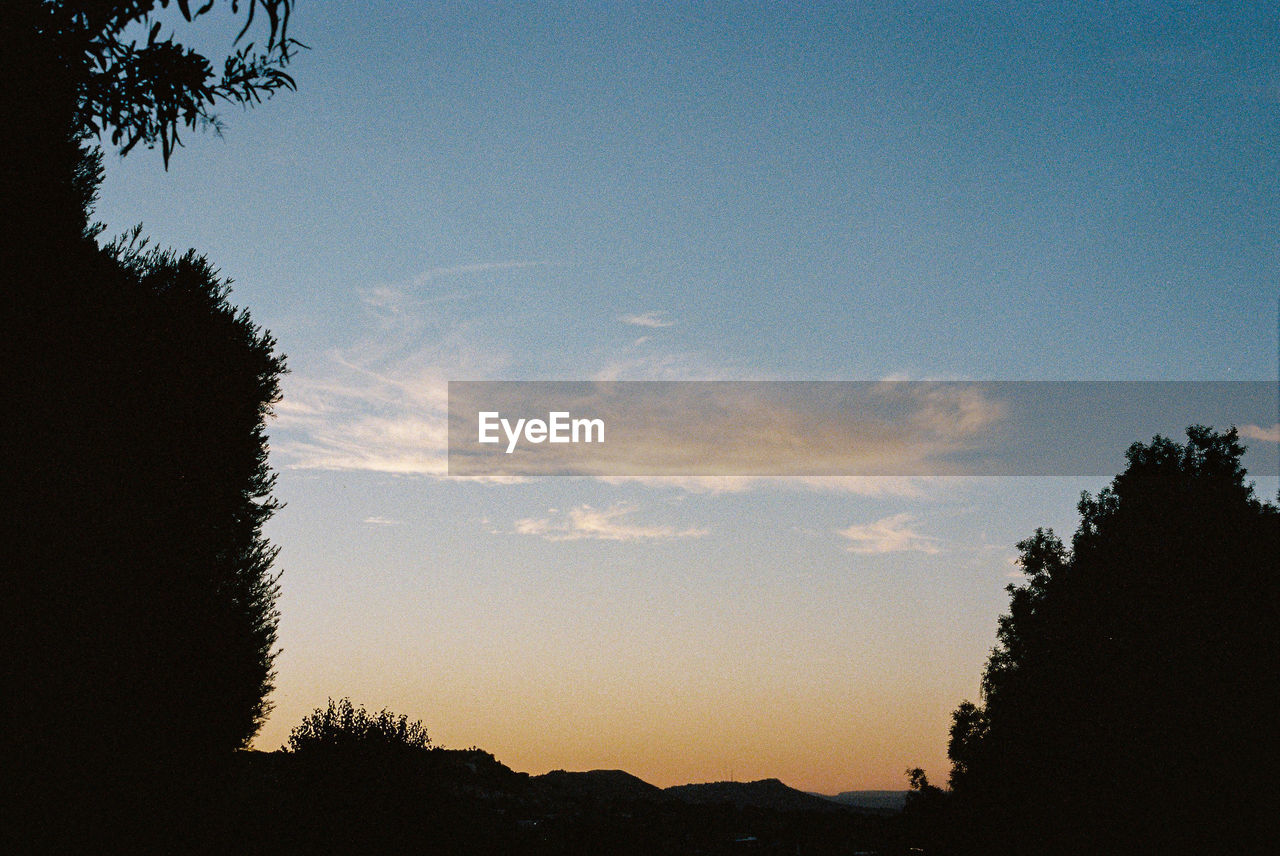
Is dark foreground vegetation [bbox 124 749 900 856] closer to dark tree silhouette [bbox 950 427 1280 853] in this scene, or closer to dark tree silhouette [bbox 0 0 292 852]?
dark tree silhouette [bbox 0 0 292 852]

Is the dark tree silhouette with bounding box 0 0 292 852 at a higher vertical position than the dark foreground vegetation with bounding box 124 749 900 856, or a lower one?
higher

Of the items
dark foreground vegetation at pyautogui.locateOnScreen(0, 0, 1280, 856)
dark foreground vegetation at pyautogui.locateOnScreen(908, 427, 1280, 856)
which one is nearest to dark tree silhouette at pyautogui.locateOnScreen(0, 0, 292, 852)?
dark foreground vegetation at pyautogui.locateOnScreen(0, 0, 1280, 856)

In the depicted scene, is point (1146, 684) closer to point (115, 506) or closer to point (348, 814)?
point (348, 814)

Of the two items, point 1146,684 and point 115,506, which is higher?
point 115,506

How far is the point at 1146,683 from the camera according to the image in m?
35.1

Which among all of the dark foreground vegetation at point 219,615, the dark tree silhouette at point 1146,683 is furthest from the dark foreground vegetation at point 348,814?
the dark tree silhouette at point 1146,683

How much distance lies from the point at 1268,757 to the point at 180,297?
38.1m

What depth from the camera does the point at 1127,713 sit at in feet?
116

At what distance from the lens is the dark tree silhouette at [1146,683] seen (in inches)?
1292

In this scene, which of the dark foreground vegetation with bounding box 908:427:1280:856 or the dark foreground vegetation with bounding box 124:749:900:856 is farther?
the dark foreground vegetation with bounding box 908:427:1280:856

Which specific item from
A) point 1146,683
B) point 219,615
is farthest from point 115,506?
point 1146,683

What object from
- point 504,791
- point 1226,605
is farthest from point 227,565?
point 504,791

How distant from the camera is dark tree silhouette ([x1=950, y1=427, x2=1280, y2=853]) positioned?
32.8 metres

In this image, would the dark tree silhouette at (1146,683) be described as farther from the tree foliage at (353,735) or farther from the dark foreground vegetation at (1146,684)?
the tree foliage at (353,735)
